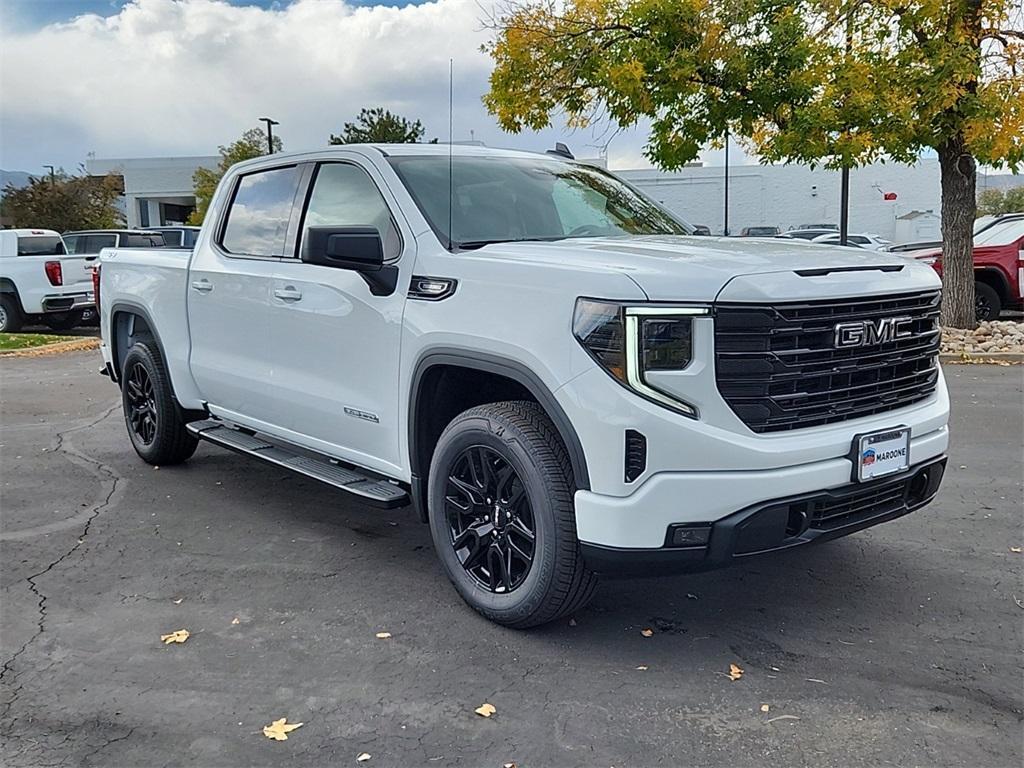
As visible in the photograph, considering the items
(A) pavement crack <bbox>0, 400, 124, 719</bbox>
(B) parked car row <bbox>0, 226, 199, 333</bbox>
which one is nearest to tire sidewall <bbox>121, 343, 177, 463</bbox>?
(A) pavement crack <bbox>0, 400, 124, 719</bbox>

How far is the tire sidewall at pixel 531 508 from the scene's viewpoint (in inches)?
137

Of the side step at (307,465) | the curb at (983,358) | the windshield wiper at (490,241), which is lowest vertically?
the curb at (983,358)

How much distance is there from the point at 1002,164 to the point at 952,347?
225cm

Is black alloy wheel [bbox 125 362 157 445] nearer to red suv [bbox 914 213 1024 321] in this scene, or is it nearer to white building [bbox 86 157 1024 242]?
red suv [bbox 914 213 1024 321]

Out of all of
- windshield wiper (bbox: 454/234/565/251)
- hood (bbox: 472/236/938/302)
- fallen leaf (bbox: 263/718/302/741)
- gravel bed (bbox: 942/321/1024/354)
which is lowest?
fallen leaf (bbox: 263/718/302/741)

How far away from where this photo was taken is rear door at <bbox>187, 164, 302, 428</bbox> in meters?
5.09

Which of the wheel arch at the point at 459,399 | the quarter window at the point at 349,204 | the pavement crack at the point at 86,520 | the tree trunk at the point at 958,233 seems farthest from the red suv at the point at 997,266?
the pavement crack at the point at 86,520

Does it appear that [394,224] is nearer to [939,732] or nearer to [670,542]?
[670,542]

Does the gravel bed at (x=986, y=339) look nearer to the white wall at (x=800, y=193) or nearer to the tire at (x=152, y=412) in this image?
the tire at (x=152, y=412)

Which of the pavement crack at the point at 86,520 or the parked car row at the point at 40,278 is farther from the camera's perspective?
the parked car row at the point at 40,278

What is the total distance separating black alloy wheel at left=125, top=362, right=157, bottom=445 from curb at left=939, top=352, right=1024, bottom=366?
8720 millimetres

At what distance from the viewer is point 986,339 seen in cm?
1182

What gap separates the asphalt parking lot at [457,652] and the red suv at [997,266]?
355 inches

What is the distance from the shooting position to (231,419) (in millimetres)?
5613
